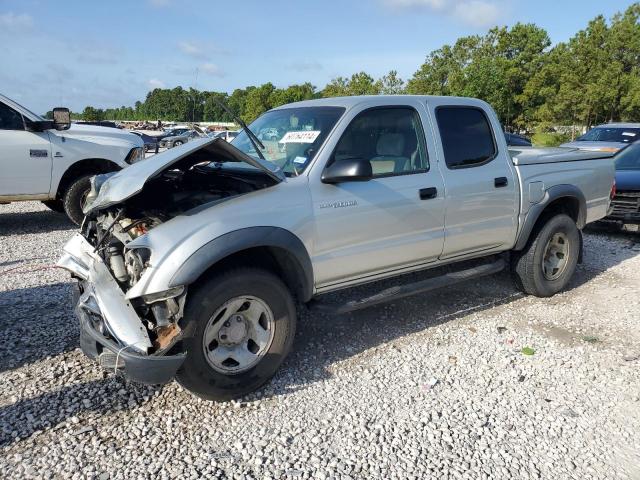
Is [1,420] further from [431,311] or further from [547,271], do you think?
[547,271]

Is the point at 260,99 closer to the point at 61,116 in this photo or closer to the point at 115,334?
the point at 61,116

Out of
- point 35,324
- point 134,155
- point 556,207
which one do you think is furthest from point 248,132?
point 134,155

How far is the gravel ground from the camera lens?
2.74m

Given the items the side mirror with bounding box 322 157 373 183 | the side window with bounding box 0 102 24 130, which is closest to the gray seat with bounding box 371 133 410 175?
the side mirror with bounding box 322 157 373 183

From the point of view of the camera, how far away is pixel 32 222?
8.68 m

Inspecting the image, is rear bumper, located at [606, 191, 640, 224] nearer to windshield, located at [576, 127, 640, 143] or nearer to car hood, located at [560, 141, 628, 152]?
car hood, located at [560, 141, 628, 152]

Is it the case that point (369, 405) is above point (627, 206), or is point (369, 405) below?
below

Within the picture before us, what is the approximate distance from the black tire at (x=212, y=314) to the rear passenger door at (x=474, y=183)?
1668 millimetres

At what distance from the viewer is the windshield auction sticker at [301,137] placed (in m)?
3.78

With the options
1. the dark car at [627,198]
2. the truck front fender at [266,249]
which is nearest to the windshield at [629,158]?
the dark car at [627,198]

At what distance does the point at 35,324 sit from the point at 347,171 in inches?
117

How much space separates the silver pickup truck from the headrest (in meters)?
0.01

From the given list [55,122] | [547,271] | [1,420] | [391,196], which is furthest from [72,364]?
[55,122]

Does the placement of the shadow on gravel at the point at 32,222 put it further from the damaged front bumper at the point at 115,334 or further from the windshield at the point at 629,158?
Answer: the windshield at the point at 629,158
